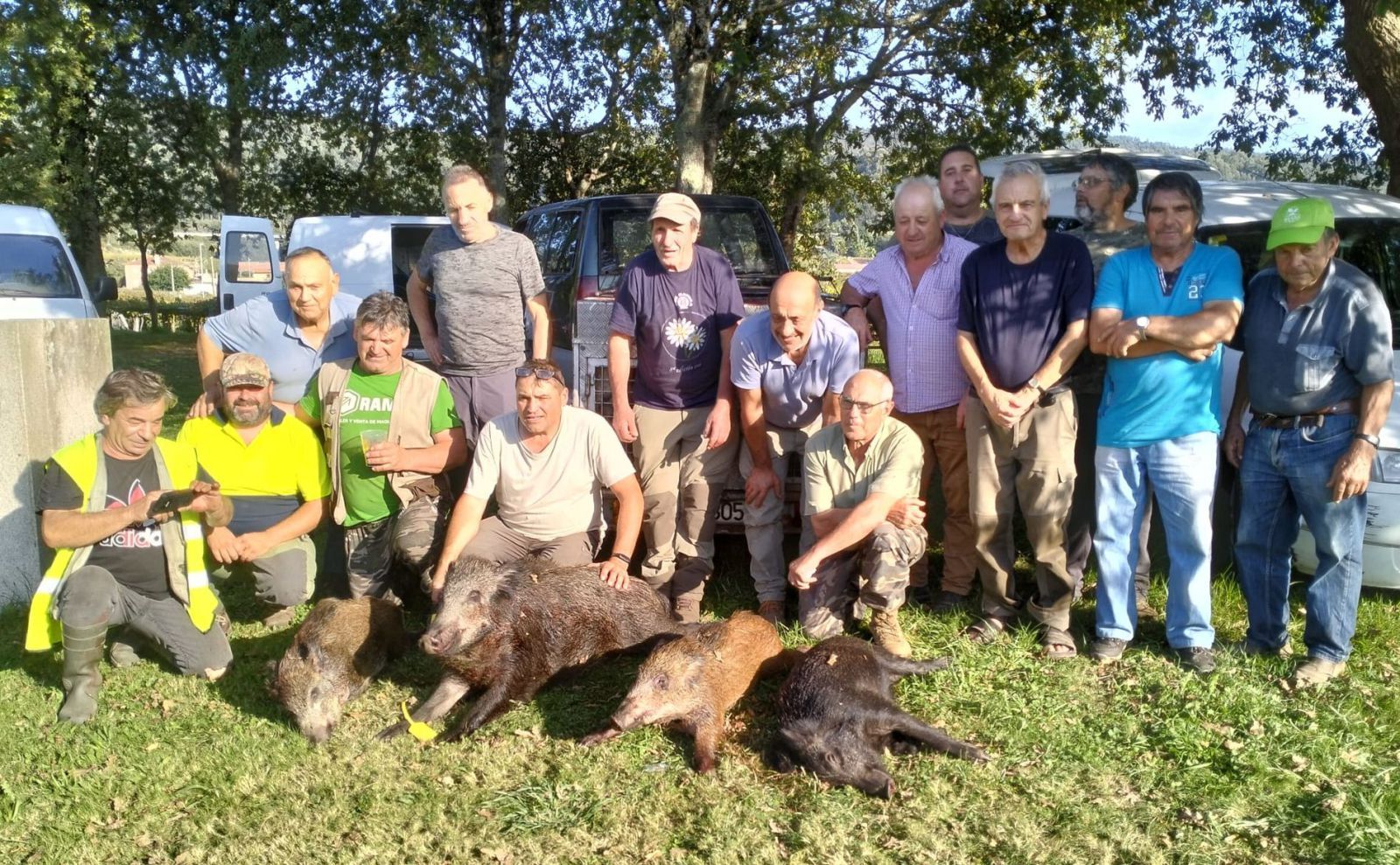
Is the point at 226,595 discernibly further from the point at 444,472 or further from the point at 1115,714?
the point at 1115,714

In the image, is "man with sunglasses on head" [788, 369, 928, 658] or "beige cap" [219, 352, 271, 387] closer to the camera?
"man with sunglasses on head" [788, 369, 928, 658]

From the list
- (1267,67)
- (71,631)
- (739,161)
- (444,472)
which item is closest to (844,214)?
(739,161)

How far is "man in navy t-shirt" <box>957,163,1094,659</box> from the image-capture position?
4.58 m

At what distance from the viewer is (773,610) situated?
17.2ft

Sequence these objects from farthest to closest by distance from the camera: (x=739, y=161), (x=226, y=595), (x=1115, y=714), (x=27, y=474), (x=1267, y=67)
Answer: (x=739, y=161) → (x=1267, y=67) → (x=226, y=595) → (x=27, y=474) → (x=1115, y=714)

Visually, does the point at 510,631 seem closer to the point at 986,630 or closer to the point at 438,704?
the point at 438,704

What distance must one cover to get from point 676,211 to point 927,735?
261 centimetres

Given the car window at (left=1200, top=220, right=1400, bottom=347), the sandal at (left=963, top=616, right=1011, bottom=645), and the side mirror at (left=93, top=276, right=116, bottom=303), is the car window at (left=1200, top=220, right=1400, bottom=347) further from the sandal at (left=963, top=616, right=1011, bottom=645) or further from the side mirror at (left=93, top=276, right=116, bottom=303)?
the side mirror at (left=93, top=276, right=116, bottom=303)

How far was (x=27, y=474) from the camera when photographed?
215 inches

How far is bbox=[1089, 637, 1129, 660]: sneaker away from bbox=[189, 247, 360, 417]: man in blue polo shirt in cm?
391

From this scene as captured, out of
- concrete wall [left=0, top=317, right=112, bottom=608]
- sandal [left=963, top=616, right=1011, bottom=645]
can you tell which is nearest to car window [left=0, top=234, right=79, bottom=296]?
concrete wall [left=0, top=317, right=112, bottom=608]

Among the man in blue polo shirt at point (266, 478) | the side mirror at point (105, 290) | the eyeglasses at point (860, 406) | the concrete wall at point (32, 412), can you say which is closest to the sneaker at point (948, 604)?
the eyeglasses at point (860, 406)

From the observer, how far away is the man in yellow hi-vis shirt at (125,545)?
14.9 feet

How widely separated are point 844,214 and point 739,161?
2.67 metres
